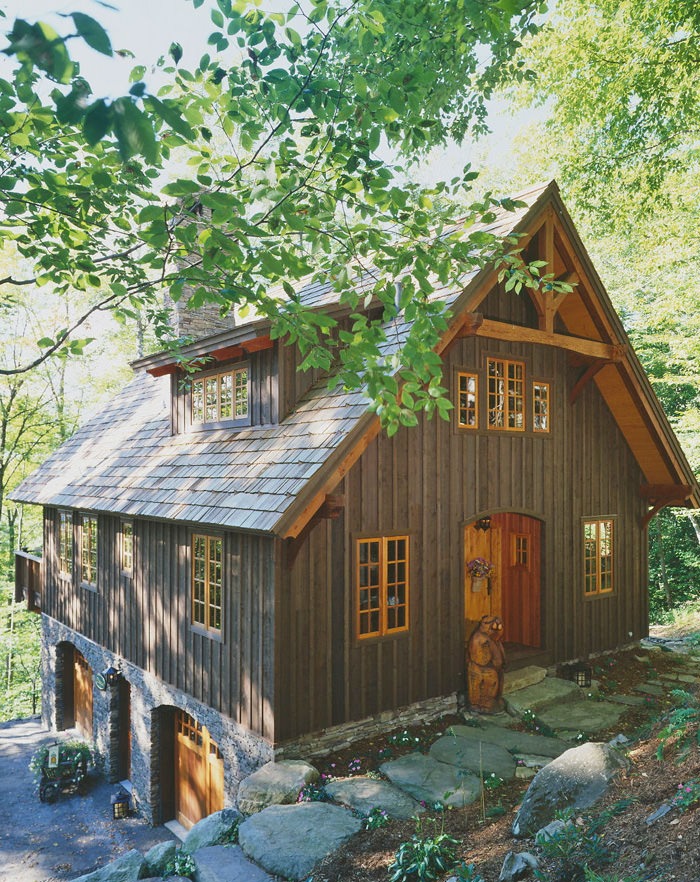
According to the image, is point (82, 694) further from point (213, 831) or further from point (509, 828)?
point (509, 828)

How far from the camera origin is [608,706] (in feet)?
27.4

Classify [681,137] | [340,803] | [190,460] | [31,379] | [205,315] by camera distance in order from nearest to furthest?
1. [340,803]
2. [190,460]
3. [681,137]
4. [205,315]
5. [31,379]

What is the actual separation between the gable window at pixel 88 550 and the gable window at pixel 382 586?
607 cm

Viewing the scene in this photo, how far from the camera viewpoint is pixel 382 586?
773 centimetres

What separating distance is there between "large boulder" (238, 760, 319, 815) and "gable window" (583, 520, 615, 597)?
5.88m

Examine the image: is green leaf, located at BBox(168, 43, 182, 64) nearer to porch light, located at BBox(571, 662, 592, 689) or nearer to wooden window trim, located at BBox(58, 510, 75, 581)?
porch light, located at BBox(571, 662, 592, 689)

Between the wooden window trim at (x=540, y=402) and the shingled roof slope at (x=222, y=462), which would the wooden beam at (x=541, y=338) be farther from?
the wooden window trim at (x=540, y=402)

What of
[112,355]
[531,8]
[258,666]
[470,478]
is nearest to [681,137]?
[531,8]

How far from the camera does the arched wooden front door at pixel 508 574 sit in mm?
10148

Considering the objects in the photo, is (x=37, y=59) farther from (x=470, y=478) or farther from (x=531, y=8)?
(x=470, y=478)

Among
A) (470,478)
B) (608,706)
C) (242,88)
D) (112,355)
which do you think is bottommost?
(608,706)

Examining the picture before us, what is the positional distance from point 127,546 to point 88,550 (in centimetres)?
200

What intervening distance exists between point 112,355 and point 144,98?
2419cm

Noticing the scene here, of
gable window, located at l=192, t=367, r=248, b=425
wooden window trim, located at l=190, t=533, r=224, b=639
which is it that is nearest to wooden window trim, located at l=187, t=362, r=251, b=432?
gable window, located at l=192, t=367, r=248, b=425
